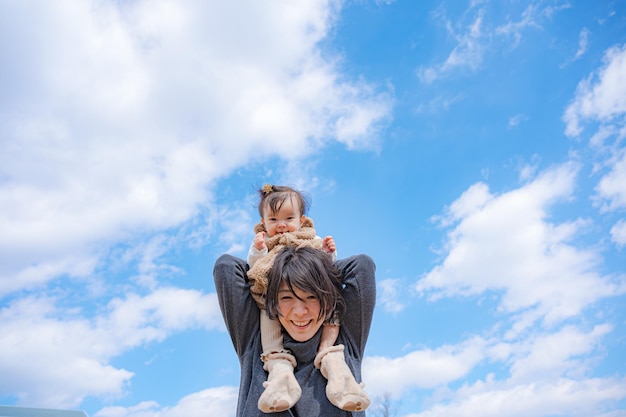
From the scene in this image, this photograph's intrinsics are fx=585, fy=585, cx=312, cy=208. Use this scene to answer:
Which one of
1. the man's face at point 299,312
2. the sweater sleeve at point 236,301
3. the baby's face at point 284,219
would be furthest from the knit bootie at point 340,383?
the baby's face at point 284,219

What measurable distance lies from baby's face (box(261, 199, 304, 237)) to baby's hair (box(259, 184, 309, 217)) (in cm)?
2

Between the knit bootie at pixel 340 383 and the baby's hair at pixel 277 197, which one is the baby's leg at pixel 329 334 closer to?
the knit bootie at pixel 340 383

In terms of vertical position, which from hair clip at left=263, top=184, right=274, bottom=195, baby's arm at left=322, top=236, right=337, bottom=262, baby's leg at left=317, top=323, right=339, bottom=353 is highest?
hair clip at left=263, top=184, right=274, bottom=195

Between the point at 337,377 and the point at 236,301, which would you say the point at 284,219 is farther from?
the point at 337,377

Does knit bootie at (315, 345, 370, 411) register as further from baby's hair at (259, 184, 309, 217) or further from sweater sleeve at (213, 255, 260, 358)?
baby's hair at (259, 184, 309, 217)

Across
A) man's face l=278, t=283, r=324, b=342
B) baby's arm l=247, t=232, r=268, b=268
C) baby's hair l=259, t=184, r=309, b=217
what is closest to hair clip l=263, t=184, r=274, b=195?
baby's hair l=259, t=184, r=309, b=217

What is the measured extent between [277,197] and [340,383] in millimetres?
1027

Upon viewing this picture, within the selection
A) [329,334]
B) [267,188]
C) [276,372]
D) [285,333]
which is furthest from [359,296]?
[267,188]

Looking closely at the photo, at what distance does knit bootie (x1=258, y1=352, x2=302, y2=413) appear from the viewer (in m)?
2.40

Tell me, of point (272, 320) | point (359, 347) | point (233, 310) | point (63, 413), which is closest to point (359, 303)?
point (359, 347)

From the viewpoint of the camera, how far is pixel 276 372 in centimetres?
253

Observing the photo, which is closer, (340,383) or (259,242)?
(340,383)

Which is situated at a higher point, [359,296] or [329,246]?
[329,246]

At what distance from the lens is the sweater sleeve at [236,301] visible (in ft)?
8.91
